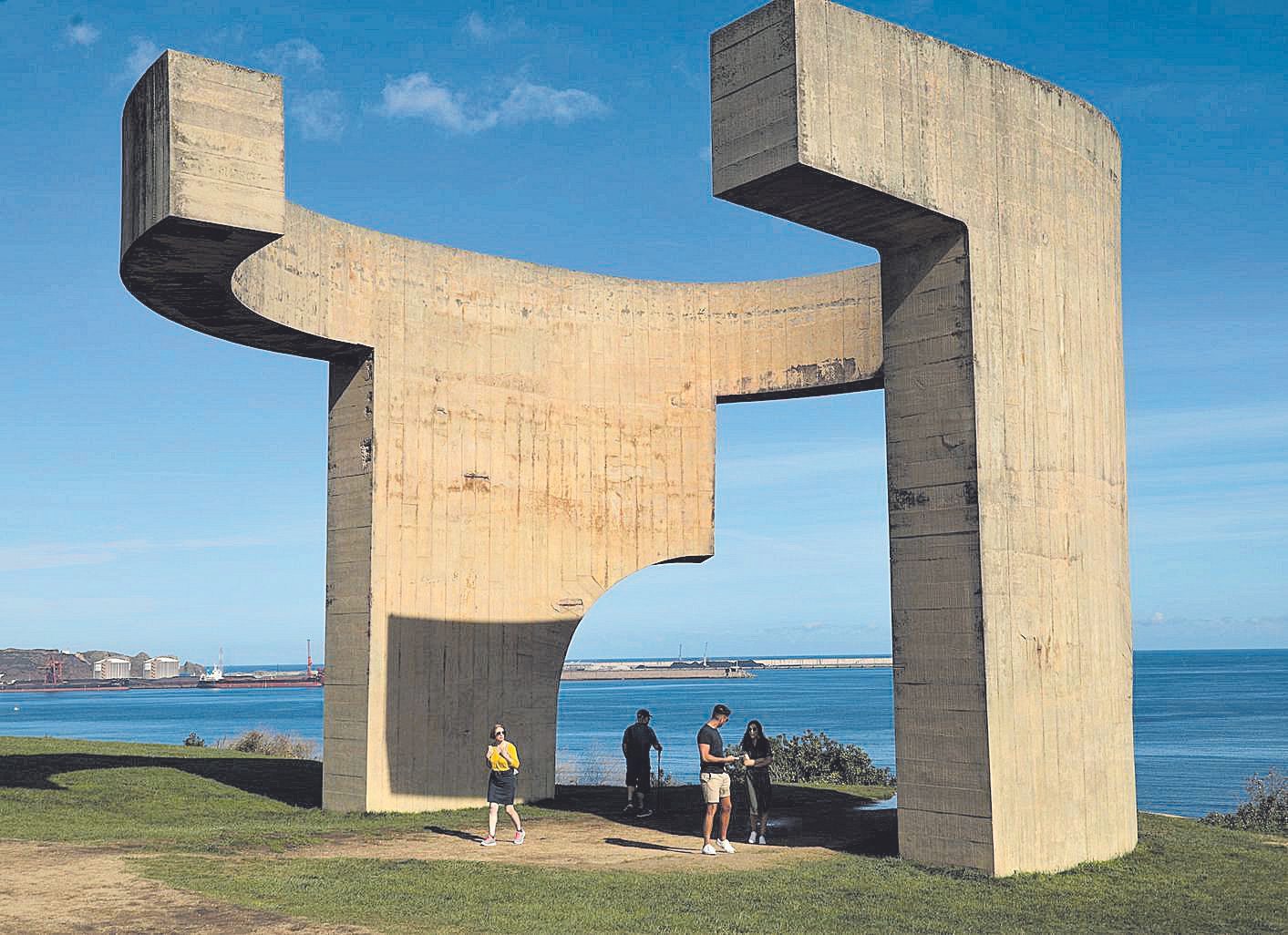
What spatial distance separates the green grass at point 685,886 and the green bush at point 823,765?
763 cm

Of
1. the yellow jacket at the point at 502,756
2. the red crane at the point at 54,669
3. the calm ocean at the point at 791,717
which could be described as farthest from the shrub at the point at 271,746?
the red crane at the point at 54,669

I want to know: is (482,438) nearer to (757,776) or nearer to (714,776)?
(757,776)

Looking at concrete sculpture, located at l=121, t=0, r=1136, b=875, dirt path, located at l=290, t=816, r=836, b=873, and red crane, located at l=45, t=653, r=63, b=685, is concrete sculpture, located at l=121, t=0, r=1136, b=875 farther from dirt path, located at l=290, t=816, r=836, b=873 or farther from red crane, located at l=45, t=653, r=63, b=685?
red crane, located at l=45, t=653, r=63, b=685

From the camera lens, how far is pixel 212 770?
693 inches

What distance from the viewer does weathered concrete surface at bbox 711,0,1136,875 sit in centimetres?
976

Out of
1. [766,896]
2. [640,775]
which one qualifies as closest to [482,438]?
[640,775]

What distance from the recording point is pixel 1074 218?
11961 mm

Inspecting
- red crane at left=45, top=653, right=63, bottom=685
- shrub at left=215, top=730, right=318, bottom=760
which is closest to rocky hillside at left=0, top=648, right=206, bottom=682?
red crane at left=45, top=653, right=63, bottom=685

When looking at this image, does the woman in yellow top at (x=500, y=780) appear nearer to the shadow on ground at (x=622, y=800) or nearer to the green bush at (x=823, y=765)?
the shadow on ground at (x=622, y=800)

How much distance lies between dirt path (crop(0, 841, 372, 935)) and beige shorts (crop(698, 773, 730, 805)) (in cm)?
400

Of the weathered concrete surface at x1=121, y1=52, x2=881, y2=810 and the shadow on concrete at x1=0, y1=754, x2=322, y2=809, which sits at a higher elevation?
the weathered concrete surface at x1=121, y1=52, x2=881, y2=810

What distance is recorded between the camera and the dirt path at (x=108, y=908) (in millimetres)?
7863

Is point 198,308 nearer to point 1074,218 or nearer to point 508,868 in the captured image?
point 508,868

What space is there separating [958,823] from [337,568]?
7814 millimetres
